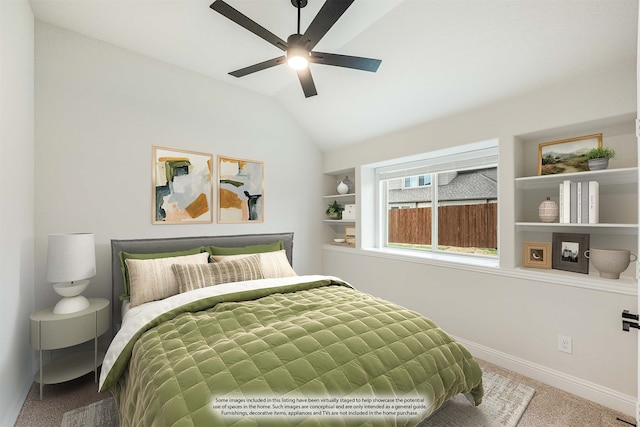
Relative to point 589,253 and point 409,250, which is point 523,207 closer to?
point 589,253

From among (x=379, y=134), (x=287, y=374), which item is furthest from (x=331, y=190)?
(x=287, y=374)

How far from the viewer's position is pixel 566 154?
2.26m

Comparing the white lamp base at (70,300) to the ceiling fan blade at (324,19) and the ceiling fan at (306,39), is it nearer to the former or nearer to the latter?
the ceiling fan at (306,39)

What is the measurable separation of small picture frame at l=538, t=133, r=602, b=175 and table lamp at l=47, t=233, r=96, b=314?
356 cm

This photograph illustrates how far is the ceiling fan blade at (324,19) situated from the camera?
142 cm

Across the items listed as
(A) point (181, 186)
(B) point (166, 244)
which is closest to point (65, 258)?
(B) point (166, 244)

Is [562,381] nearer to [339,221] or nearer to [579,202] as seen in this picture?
[579,202]

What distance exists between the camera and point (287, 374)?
1229 millimetres

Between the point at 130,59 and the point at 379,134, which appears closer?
the point at 130,59

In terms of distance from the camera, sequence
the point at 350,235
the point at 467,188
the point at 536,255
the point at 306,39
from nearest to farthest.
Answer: the point at 306,39 < the point at 536,255 < the point at 467,188 < the point at 350,235

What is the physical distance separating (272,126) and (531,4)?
2.69 meters

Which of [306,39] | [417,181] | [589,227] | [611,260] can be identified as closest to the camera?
[306,39]

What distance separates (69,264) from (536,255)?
356 centimetres

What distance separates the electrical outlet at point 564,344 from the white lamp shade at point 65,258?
11.6ft
